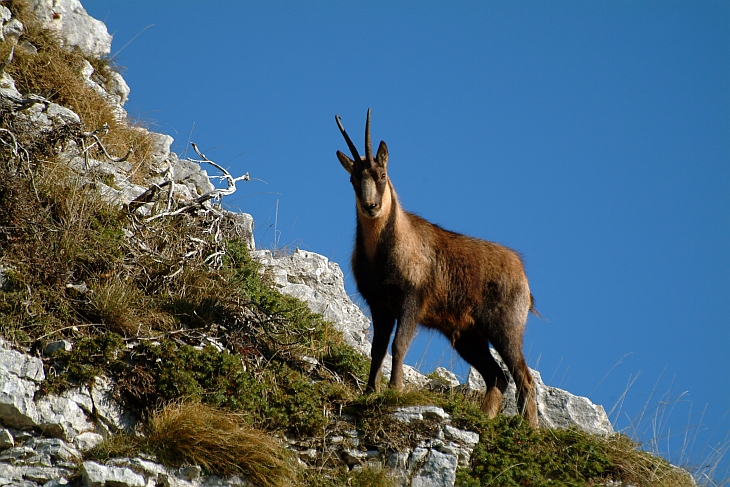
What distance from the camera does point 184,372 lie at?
6.70 metres

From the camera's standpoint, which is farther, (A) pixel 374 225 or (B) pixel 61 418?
(A) pixel 374 225

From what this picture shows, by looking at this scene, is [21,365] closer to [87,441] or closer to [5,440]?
[5,440]

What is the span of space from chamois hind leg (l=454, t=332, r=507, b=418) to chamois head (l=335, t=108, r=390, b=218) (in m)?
1.84

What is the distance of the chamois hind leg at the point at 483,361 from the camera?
29.0 feet

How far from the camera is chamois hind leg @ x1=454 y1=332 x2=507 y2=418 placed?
8.83 m

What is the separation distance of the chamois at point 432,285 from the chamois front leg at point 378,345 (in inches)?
0.4

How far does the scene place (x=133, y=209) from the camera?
896 centimetres

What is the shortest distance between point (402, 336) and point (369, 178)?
1.66 meters

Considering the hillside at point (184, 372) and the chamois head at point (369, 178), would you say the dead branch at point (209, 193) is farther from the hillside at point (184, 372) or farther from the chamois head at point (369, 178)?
the chamois head at point (369, 178)

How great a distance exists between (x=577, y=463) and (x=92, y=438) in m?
4.21

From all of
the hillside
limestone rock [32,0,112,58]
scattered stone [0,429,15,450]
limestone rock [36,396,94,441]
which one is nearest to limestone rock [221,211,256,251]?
the hillside

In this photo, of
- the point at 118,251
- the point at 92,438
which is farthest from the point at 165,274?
the point at 92,438

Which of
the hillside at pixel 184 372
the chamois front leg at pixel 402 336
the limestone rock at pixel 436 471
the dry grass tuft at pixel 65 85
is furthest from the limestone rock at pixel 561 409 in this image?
the dry grass tuft at pixel 65 85

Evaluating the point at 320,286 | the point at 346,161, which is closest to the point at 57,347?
the point at 346,161
